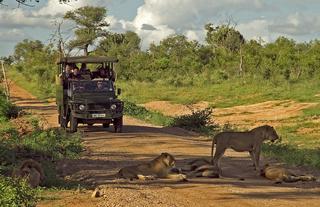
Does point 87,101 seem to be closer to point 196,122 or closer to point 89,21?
point 196,122

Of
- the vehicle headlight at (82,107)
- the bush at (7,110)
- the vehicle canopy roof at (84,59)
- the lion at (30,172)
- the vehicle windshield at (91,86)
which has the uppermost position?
the vehicle canopy roof at (84,59)

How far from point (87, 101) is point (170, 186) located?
8379 mm

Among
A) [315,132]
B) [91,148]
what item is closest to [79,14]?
[315,132]

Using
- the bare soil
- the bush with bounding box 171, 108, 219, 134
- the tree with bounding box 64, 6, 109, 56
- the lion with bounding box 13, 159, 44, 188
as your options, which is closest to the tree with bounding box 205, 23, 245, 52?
the tree with bounding box 64, 6, 109, 56

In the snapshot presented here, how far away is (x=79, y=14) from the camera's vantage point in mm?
62438

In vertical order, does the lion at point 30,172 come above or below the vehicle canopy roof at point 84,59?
below

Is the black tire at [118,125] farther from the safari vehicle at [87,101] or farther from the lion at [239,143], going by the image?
the lion at [239,143]

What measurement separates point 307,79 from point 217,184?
3597 cm

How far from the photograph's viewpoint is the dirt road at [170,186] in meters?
8.99

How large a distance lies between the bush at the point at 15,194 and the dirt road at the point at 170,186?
1055mm

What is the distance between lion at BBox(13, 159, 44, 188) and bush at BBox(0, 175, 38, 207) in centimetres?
145

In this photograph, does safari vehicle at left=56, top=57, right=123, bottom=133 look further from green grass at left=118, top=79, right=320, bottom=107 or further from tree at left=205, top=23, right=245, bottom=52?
tree at left=205, top=23, right=245, bottom=52

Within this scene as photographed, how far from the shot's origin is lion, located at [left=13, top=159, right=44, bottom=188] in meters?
9.35

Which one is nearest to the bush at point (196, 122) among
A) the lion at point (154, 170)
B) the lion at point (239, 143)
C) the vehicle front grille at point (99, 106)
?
the vehicle front grille at point (99, 106)
